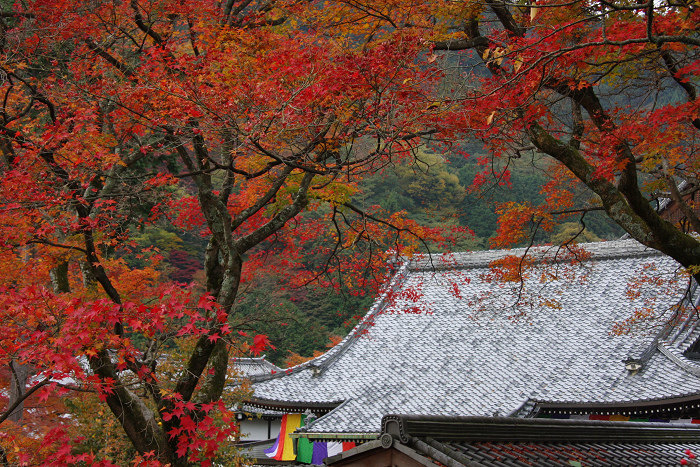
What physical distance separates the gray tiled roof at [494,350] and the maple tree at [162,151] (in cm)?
607

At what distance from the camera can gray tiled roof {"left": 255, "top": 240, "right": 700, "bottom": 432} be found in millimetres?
12125

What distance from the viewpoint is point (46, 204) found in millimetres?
6031

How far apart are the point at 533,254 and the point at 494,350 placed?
355 centimetres

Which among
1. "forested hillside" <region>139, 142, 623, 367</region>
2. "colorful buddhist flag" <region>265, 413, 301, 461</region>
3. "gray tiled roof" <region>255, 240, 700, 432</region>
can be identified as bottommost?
"colorful buddhist flag" <region>265, 413, 301, 461</region>

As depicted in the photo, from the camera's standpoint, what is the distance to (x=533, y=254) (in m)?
16.2

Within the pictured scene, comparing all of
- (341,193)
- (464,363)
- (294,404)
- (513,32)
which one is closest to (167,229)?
(294,404)

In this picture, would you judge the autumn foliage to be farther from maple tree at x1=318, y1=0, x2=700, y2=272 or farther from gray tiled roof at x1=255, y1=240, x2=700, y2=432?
gray tiled roof at x1=255, y1=240, x2=700, y2=432

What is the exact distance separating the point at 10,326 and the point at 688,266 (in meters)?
6.75

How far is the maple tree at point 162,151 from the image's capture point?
17.9 ft

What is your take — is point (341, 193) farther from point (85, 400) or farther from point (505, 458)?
point (85, 400)

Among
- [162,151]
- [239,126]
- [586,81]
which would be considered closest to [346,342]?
[162,151]

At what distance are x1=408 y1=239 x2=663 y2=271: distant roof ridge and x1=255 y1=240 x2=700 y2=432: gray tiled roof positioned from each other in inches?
1.6

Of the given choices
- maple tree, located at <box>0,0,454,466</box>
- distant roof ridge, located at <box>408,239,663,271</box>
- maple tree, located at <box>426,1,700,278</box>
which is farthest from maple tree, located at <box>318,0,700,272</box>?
distant roof ridge, located at <box>408,239,663,271</box>

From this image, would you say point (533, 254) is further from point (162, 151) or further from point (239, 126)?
point (162, 151)
